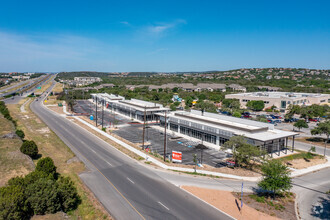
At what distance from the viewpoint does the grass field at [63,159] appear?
20.9 m

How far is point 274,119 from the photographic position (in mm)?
78188

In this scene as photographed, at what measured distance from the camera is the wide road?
21094mm

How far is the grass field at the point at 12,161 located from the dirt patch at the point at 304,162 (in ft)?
129

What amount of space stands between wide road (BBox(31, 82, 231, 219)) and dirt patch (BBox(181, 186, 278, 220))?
952mm

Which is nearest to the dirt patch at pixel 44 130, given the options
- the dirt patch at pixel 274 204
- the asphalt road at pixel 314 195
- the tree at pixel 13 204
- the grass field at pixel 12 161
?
the grass field at pixel 12 161

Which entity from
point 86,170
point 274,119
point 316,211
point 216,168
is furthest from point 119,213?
point 274,119

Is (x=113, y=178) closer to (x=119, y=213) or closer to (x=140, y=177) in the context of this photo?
(x=140, y=177)

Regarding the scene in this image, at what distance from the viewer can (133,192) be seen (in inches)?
988

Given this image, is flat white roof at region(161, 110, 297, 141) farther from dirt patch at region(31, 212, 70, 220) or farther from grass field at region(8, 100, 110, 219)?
dirt patch at region(31, 212, 70, 220)

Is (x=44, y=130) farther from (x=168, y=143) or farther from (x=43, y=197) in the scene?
(x=43, y=197)

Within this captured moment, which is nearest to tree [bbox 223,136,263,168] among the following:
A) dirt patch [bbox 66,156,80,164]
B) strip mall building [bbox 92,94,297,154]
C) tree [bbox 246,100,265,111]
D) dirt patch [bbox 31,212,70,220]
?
strip mall building [bbox 92,94,297,154]

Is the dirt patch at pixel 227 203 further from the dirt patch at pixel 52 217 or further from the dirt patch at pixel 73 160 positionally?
the dirt patch at pixel 73 160

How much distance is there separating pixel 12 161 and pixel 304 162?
147ft

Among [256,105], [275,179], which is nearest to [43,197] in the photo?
[275,179]
